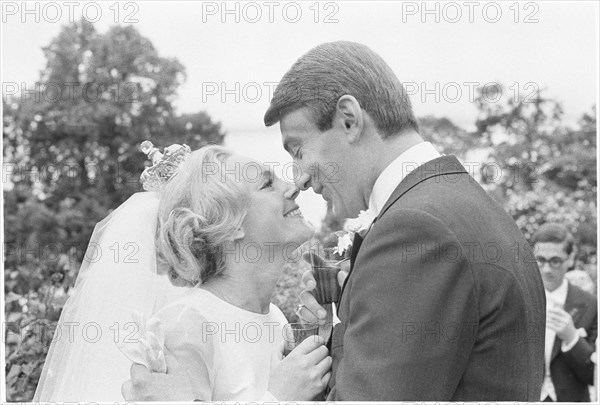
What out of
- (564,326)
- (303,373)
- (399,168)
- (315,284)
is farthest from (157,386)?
(564,326)

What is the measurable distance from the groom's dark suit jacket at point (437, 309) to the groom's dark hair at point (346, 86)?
0.34m

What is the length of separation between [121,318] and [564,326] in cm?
304

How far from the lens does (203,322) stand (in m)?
2.91

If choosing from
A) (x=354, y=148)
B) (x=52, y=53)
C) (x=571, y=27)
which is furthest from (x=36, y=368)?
(x=52, y=53)

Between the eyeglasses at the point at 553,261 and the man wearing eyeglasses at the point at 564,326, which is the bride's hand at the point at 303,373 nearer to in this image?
the man wearing eyeglasses at the point at 564,326

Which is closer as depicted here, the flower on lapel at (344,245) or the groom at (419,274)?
the groom at (419,274)

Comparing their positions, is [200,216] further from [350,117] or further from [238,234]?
[350,117]

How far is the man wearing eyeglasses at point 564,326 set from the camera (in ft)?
17.7

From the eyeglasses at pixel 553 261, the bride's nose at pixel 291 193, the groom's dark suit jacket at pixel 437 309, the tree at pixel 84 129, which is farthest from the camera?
the tree at pixel 84 129

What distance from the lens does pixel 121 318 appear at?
382cm

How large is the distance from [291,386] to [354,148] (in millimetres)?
777

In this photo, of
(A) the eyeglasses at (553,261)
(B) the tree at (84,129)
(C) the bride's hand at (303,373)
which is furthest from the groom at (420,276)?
(B) the tree at (84,129)

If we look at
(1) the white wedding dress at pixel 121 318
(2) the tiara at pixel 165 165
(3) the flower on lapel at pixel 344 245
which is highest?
(2) the tiara at pixel 165 165

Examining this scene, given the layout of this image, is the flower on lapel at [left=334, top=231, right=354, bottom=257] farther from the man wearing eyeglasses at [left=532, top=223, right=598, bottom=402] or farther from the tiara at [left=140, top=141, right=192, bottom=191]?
the man wearing eyeglasses at [left=532, top=223, right=598, bottom=402]
